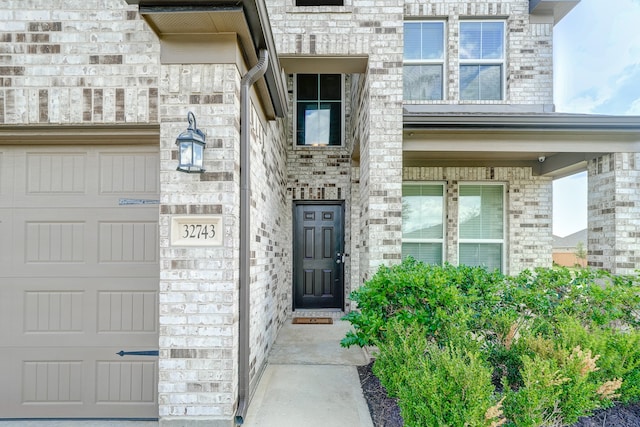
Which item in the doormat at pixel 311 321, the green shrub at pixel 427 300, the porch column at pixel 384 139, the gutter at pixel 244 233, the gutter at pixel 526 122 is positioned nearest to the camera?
the gutter at pixel 244 233

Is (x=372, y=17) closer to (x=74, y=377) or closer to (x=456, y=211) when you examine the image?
(x=456, y=211)

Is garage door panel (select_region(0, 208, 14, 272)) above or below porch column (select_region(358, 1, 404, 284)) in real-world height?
below

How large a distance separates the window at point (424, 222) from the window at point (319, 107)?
1.77 meters

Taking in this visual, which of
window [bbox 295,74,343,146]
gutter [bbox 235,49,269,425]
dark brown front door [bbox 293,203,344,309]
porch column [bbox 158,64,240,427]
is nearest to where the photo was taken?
porch column [bbox 158,64,240,427]

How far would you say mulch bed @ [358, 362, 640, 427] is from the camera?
2.43m

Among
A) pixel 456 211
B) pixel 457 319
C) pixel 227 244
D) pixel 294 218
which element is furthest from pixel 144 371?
pixel 456 211

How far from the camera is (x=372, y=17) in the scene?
13.8 ft

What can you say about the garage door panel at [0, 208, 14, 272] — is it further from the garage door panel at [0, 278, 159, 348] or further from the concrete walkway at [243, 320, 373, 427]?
the concrete walkway at [243, 320, 373, 427]

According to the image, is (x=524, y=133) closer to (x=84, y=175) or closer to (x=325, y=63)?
(x=325, y=63)

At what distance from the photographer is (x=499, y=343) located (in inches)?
109

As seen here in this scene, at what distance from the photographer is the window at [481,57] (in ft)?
19.0

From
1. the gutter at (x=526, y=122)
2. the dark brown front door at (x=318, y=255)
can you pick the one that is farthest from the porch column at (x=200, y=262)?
the dark brown front door at (x=318, y=255)

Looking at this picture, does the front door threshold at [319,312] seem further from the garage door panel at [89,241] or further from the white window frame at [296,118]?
the garage door panel at [89,241]

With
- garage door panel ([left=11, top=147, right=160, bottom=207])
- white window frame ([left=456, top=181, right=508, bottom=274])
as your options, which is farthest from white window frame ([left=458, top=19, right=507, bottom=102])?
garage door panel ([left=11, top=147, right=160, bottom=207])
